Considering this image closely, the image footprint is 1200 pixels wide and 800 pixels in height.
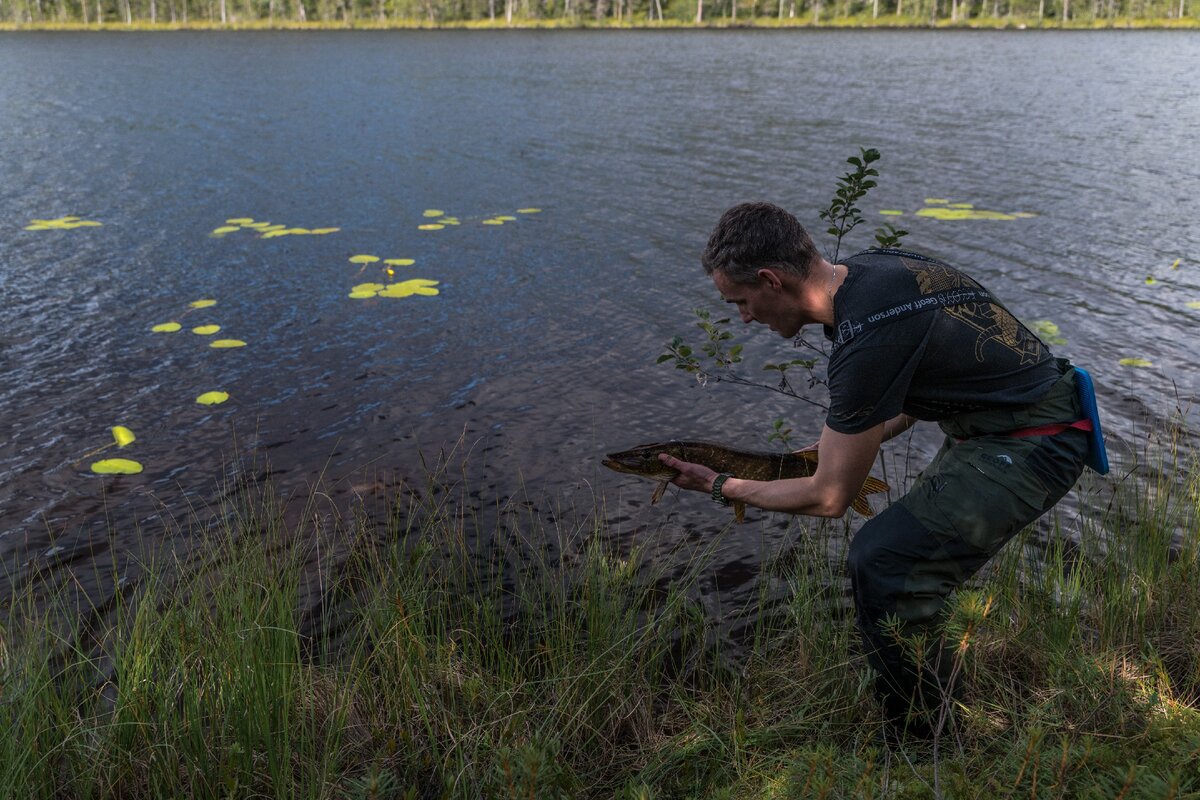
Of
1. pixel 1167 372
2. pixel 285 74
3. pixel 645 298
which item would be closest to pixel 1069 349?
pixel 1167 372

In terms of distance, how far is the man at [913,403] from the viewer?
123 inches

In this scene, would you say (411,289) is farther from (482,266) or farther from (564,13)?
(564,13)

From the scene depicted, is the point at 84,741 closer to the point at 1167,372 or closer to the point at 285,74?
the point at 1167,372

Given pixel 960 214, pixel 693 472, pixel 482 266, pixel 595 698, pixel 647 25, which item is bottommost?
pixel 595 698

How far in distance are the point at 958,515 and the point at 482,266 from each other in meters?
9.85

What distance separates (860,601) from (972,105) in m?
27.4

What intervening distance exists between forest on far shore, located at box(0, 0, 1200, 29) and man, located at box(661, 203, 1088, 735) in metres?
83.8

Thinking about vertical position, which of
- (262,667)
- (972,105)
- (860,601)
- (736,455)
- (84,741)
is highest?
(972,105)

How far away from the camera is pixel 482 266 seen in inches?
489

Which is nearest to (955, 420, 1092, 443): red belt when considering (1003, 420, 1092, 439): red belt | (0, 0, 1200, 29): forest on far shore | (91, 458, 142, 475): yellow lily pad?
(1003, 420, 1092, 439): red belt

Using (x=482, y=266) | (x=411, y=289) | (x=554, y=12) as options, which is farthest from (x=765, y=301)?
(x=554, y=12)

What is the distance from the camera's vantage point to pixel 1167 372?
8.58 metres

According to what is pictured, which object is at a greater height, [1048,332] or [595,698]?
[1048,332]

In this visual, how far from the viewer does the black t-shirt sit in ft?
10.1
